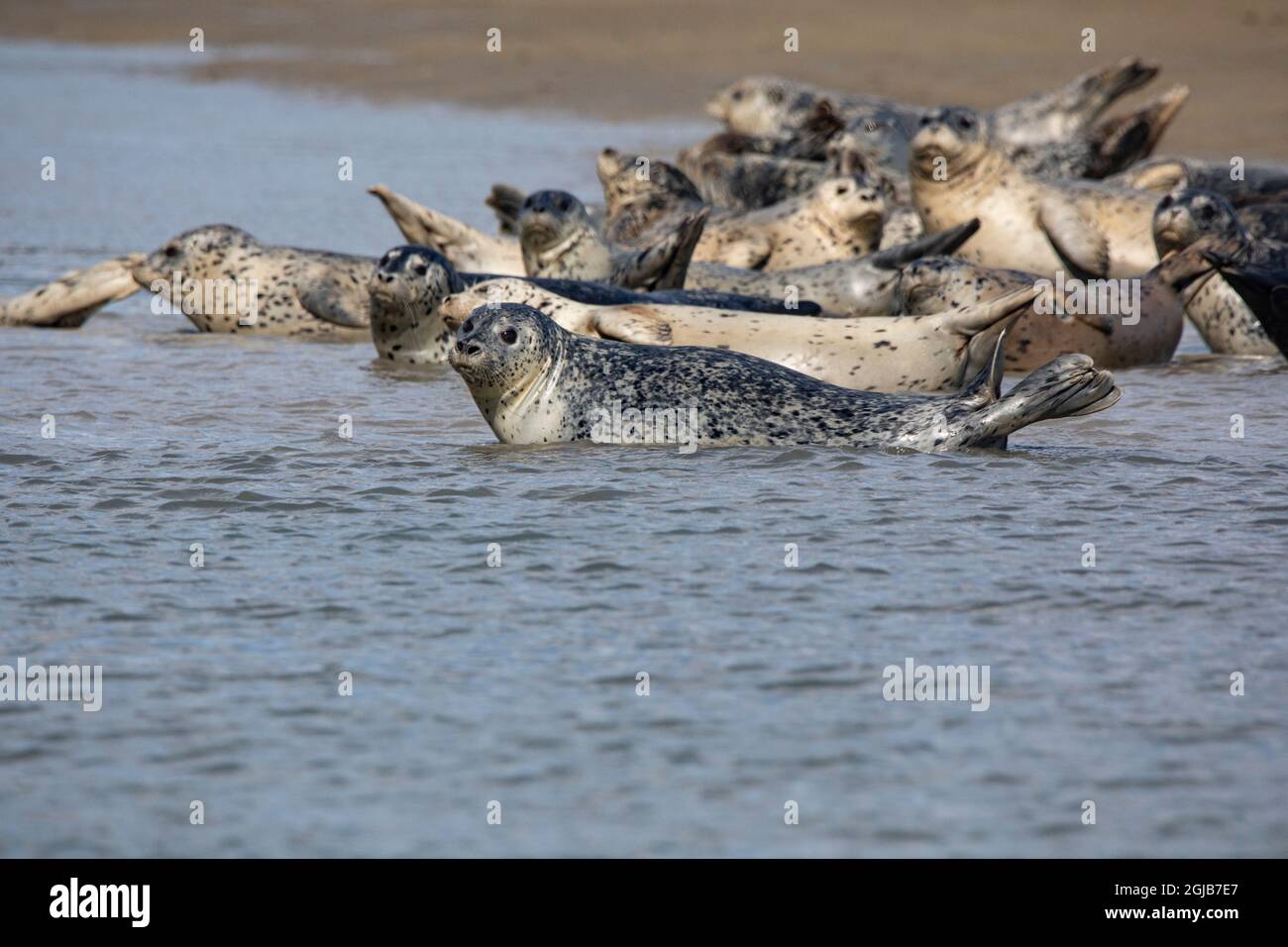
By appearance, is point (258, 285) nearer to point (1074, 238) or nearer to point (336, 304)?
point (336, 304)

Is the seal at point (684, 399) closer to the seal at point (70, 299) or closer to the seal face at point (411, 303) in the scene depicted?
the seal face at point (411, 303)

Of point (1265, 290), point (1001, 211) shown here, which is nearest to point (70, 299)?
point (1001, 211)

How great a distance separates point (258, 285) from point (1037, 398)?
521 centimetres

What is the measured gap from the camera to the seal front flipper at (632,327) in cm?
663

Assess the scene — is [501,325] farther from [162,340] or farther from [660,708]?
[162,340]

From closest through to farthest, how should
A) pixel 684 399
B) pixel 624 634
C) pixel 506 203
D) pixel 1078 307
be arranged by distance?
pixel 624 634
pixel 684 399
pixel 1078 307
pixel 506 203

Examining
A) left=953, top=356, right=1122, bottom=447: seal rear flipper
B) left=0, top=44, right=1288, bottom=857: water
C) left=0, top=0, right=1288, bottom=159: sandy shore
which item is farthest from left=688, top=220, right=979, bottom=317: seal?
left=0, top=0, right=1288, bottom=159: sandy shore

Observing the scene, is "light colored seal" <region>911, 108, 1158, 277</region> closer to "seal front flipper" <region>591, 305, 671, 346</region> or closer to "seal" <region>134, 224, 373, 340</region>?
"seal" <region>134, 224, 373, 340</region>

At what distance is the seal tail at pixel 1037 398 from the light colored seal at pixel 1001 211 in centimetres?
432

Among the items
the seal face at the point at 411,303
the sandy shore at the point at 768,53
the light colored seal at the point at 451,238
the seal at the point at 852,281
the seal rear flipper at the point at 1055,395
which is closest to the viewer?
the seal rear flipper at the point at 1055,395

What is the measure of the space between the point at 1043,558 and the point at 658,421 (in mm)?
1649

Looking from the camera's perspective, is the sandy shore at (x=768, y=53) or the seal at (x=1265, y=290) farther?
the sandy shore at (x=768, y=53)

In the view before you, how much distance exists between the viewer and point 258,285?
9570 millimetres

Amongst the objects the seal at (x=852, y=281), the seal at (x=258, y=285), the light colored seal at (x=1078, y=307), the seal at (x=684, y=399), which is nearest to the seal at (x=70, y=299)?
the seal at (x=258, y=285)
